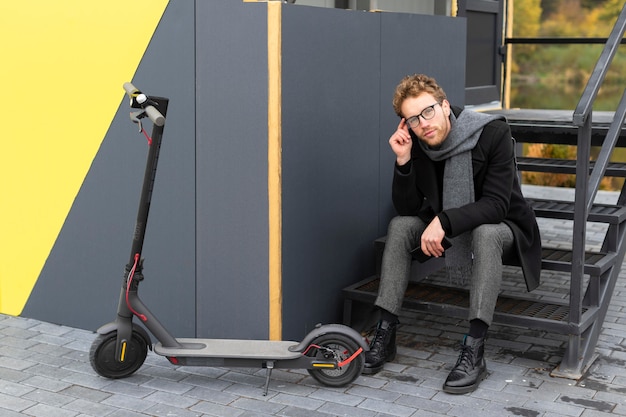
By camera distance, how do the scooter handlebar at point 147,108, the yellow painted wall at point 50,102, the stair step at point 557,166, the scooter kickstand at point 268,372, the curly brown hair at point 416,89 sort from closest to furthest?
the scooter handlebar at point 147,108 → the scooter kickstand at point 268,372 → the curly brown hair at point 416,89 → the yellow painted wall at point 50,102 → the stair step at point 557,166

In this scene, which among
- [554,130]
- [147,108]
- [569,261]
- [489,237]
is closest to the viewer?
[147,108]

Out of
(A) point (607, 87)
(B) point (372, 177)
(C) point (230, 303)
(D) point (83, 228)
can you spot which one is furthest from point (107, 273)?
(A) point (607, 87)

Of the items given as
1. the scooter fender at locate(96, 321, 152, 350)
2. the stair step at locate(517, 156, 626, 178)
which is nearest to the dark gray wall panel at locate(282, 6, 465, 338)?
the scooter fender at locate(96, 321, 152, 350)

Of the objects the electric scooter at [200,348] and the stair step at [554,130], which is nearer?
the electric scooter at [200,348]

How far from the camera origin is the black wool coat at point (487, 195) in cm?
403

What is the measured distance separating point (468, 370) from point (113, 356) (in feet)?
4.95

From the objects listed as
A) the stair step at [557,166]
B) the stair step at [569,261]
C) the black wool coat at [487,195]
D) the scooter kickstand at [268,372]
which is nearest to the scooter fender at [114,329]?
the scooter kickstand at [268,372]

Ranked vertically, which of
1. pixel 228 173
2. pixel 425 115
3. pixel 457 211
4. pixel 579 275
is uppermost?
pixel 425 115

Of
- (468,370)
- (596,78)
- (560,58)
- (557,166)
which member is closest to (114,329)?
(468,370)

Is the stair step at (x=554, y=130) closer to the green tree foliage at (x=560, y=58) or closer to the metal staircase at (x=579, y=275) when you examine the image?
the metal staircase at (x=579, y=275)

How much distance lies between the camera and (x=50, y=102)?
15.3 feet

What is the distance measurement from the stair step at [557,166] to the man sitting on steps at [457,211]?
1.25 metres

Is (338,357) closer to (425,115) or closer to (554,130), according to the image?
(425,115)

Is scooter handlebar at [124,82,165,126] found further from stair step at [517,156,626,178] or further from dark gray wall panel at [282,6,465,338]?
stair step at [517,156,626,178]
